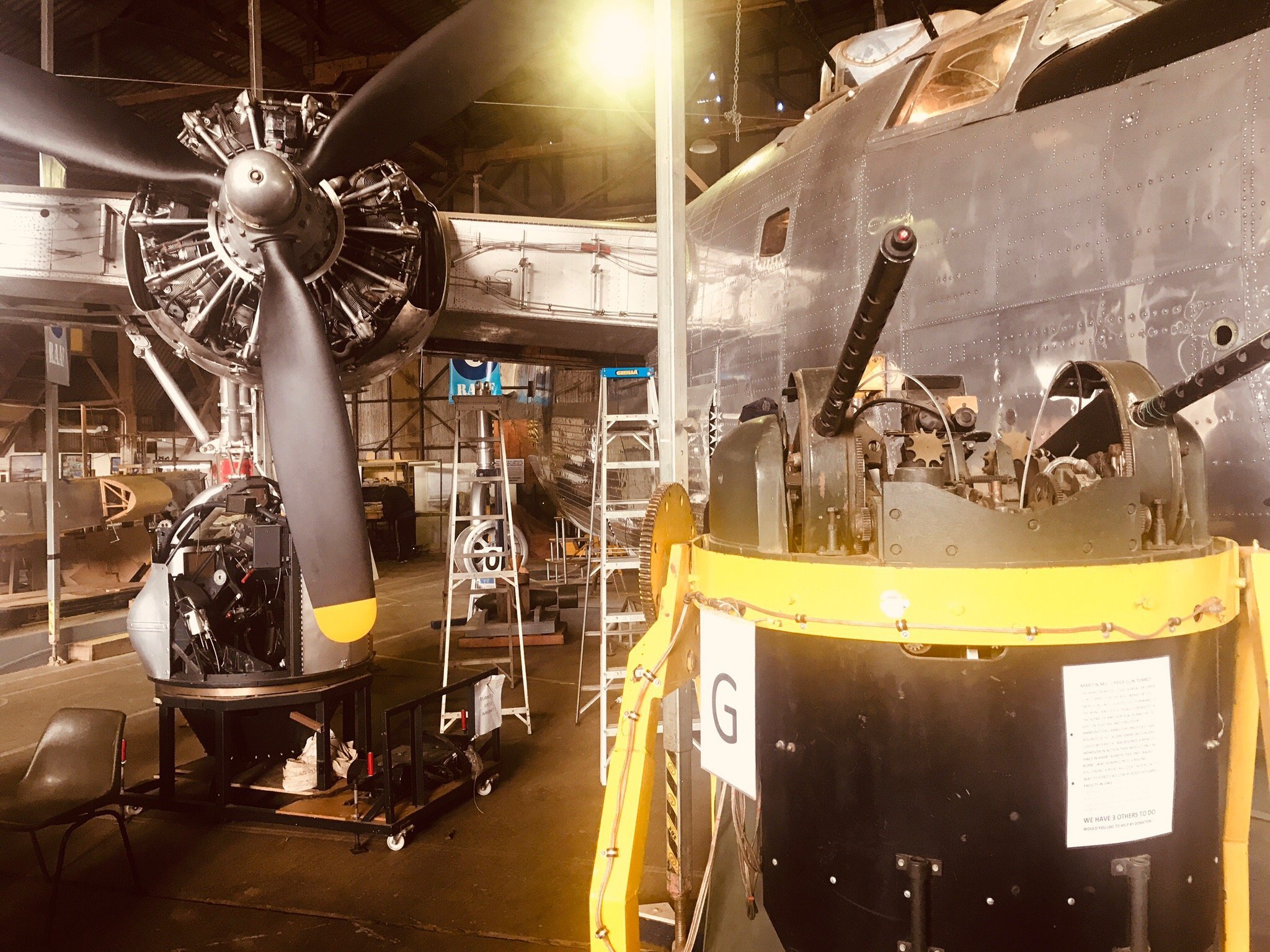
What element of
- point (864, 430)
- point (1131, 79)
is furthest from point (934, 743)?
point (1131, 79)

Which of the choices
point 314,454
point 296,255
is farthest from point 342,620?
point 296,255

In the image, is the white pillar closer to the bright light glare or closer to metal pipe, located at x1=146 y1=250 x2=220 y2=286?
metal pipe, located at x1=146 y1=250 x2=220 y2=286

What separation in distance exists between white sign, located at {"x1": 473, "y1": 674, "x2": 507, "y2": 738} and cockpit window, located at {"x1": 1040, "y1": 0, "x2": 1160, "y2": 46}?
5443 millimetres

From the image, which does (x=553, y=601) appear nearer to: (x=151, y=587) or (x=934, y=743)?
(x=151, y=587)

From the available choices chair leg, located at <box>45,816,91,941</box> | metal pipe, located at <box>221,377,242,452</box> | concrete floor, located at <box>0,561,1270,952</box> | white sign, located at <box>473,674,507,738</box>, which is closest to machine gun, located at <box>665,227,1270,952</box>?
concrete floor, located at <box>0,561,1270,952</box>

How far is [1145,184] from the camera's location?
3.25 meters

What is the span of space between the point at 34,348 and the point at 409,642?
14006 millimetres

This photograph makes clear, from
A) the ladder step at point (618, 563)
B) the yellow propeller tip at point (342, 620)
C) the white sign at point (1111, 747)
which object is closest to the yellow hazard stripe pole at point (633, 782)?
the white sign at point (1111, 747)

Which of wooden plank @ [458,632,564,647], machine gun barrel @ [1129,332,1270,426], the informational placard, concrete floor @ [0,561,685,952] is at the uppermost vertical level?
the informational placard

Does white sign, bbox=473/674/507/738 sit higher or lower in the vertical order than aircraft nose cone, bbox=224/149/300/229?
lower

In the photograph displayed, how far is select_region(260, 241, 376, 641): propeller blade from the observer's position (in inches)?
162

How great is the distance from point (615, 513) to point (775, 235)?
261cm

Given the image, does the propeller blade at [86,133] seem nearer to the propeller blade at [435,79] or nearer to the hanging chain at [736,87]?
the propeller blade at [435,79]

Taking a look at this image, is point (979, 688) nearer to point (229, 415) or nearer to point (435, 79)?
point (435, 79)
